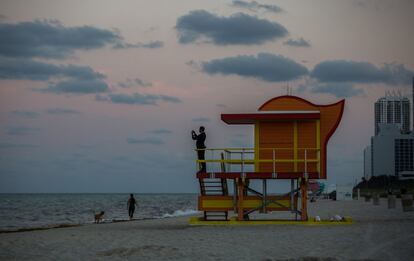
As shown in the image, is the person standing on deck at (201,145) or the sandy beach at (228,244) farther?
the person standing on deck at (201,145)

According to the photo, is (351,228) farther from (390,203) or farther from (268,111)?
(390,203)

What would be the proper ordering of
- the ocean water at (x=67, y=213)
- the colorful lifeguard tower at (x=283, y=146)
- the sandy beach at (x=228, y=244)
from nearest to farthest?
the sandy beach at (x=228, y=244)
the colorful lifeguard tower at (x=283, y=146)
the ocean water at (x=67, y=213)

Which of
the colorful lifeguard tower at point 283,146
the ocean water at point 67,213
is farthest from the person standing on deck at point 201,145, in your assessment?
the ocean water at point 67,213

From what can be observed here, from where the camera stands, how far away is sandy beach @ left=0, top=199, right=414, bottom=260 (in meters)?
17.5

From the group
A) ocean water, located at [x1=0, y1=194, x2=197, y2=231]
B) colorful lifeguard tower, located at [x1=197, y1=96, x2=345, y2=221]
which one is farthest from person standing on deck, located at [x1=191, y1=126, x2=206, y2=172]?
ocean water, located at [x1=0, y1=194, x2=197, y2=231]

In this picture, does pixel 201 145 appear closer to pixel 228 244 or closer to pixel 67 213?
pixel 228 244

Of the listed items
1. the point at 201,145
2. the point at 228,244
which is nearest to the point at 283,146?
the point at 201,145

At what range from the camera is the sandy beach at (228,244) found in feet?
57.4

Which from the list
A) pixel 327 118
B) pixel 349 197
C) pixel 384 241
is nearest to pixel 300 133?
pixel 327 118

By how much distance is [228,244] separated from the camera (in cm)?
2006

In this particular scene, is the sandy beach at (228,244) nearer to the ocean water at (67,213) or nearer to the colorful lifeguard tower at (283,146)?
the colorful lifeguard tower at (283,146)

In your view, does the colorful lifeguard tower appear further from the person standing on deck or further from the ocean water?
the ocean water

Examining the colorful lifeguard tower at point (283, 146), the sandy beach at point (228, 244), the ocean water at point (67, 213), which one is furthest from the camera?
the ocean water at point (67, 213)

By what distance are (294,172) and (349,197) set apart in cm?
6336
